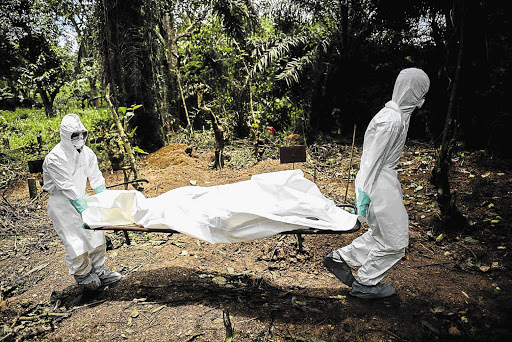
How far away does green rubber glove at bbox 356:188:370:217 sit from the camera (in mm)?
2561

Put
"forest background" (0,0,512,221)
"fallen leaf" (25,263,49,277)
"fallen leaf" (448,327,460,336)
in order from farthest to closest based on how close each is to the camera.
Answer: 1. "forest background" (0,0,512,221)
2. "fallen leaf" (25,263,49,277)
3. "fallen leaf" (448,327,460,336)

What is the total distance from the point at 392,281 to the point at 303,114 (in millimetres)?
6481

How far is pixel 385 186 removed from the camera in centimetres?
251

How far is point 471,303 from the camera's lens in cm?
252

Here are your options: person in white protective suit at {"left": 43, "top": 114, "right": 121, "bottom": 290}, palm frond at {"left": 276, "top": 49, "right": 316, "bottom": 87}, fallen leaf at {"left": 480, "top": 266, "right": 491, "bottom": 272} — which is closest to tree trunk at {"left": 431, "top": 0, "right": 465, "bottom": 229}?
fallen leaf at {"left": 480, "top": 266, "right": 491, "bottom": 272}

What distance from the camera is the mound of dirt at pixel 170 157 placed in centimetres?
731

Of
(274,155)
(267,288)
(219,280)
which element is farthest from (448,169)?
(274,155)

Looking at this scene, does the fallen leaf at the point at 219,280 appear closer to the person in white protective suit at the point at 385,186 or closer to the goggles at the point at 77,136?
the person in white protective suit at the point at 385,186

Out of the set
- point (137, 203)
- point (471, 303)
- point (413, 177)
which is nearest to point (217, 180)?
point (137, 203)

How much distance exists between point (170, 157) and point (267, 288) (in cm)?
522

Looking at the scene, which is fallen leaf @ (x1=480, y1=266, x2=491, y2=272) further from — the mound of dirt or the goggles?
the mound of dirt

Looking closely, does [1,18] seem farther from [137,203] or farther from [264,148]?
[137,203]

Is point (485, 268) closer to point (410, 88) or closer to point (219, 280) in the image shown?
point (410, 88)

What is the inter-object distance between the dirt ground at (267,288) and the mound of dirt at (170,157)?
2.97 metres
